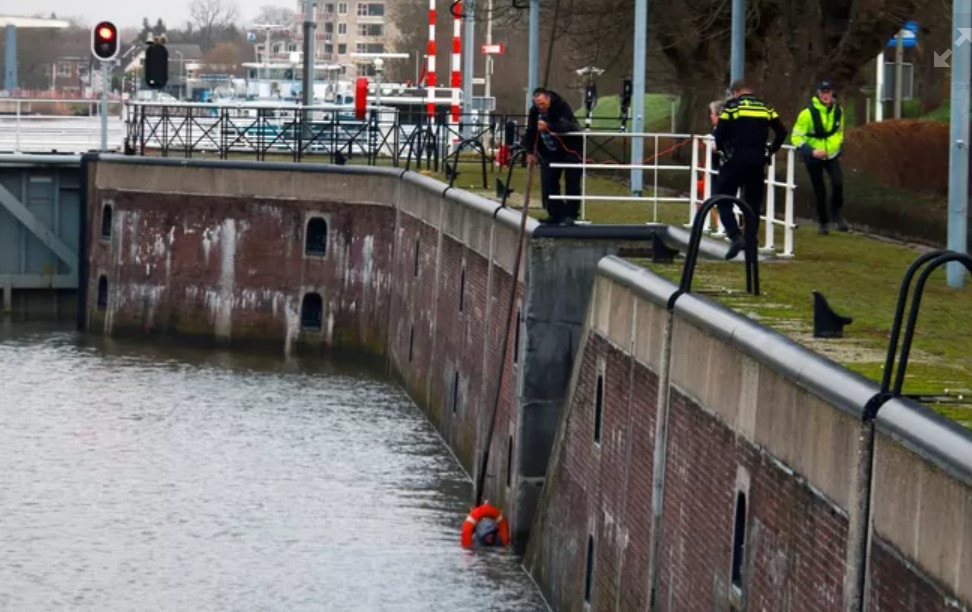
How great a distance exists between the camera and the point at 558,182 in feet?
66.7

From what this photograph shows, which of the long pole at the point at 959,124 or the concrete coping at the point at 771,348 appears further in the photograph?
the long pole at the point at 959,124

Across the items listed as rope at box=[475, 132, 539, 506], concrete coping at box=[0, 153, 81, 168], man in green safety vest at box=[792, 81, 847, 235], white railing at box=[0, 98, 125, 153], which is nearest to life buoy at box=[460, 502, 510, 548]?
rope at box=[475, 132, 539, 506]

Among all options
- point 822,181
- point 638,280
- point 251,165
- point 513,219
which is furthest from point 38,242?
point 638,280

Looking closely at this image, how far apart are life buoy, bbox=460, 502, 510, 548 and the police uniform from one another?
3.36m

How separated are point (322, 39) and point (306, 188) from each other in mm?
147059

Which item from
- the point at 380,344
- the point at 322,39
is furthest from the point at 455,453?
the point at 322,39

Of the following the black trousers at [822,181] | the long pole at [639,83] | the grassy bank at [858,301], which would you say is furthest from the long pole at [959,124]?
the long pole at [639,83]

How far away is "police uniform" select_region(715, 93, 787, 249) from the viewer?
690 inches

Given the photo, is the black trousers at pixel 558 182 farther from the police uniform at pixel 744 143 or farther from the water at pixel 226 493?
the water at pixel 226 493

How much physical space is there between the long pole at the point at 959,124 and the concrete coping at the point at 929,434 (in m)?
6.51

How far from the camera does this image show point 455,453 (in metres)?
24.6

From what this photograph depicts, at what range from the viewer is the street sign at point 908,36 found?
3136 cm

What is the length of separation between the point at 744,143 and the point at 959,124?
221 centimetres

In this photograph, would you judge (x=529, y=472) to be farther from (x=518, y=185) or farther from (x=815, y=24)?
(x=815, y=24)
